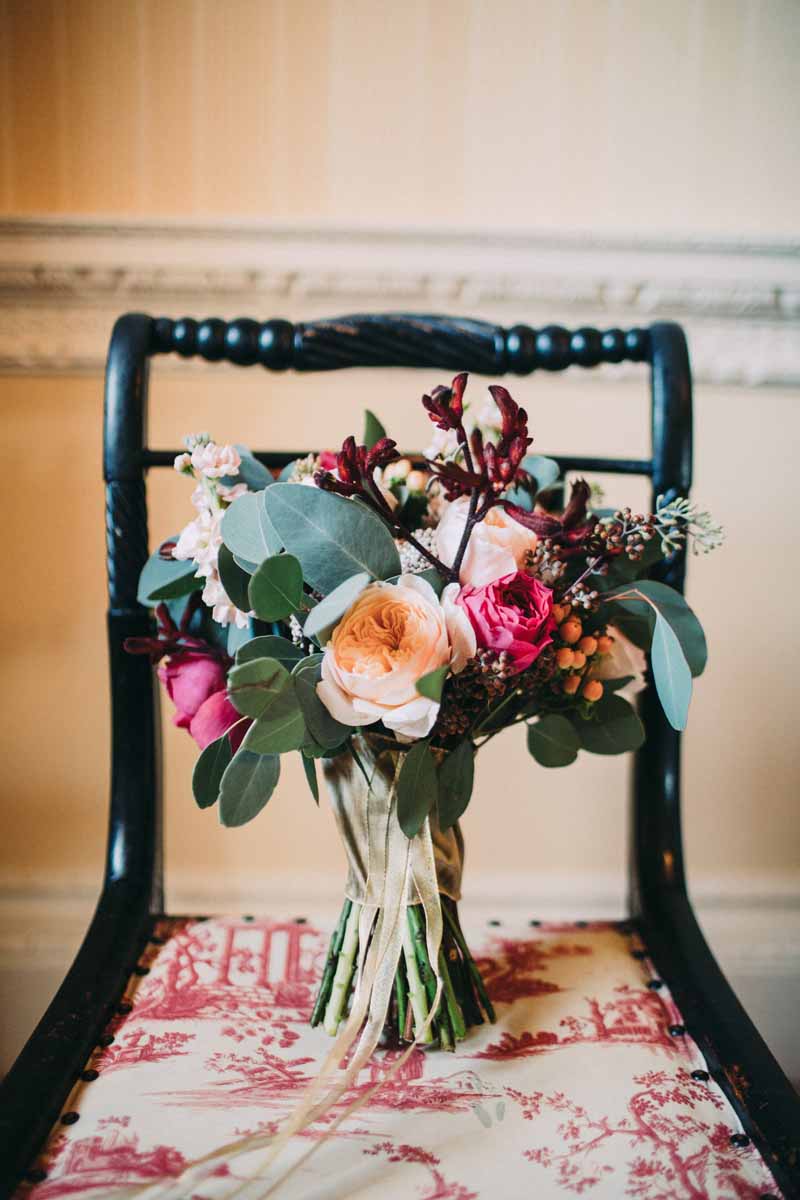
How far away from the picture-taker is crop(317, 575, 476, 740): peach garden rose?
42 cm

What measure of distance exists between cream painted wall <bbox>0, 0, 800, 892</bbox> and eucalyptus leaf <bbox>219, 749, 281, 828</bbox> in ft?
1.86

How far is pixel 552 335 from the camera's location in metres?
0.67

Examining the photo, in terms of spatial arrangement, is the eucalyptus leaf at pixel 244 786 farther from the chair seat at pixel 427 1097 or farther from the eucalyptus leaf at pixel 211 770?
the chair seat at pixel 427 1097

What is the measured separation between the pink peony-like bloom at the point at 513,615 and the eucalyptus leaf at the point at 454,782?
8cm

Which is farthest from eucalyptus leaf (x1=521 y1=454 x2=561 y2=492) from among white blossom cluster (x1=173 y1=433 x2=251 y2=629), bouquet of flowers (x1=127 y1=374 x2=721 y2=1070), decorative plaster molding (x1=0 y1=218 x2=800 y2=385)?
decorative plaster molding (x1=0 y1=218 x2=800 y2=385)

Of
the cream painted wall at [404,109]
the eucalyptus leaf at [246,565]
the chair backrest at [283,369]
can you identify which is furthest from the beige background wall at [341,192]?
the eucalyptus leaf at [246,565]

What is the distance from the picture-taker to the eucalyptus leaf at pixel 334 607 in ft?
1.40

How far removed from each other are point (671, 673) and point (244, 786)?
0.25 metres

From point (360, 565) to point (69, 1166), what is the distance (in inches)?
13.7

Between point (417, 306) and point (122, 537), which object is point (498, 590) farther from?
point (417, 306)

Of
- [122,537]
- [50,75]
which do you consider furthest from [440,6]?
[122,537]

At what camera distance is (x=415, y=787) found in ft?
1.55

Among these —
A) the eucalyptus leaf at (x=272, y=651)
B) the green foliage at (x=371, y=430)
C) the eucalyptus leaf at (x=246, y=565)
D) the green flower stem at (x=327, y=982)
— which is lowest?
the green flower stem at (x=327, y=982)

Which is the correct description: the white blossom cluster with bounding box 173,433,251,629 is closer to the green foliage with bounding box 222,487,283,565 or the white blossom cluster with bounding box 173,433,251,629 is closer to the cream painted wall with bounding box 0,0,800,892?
the green foliage with bounding box 222,487,283,565
